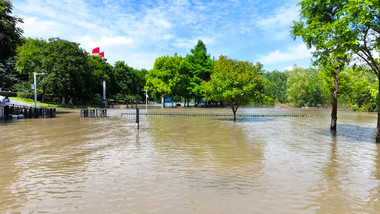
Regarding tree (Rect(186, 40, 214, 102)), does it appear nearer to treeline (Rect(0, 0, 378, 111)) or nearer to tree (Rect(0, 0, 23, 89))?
treeline (Rect(0, 0, 378, 111))

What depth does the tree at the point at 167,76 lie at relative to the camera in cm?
Answer: 6988

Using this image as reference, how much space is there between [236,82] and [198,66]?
4407 cm

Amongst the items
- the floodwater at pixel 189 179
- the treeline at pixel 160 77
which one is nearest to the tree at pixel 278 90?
the treeline at pixel 160 77

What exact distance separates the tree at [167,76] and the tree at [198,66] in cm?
268

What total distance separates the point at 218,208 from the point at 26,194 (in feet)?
16.8

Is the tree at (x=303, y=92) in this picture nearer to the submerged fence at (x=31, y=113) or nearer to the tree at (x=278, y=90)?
the tree at (x=278, y=90)

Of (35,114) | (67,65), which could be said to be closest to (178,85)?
(67,65)

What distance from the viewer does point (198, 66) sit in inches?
2820

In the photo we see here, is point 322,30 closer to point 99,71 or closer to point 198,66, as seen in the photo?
point 198,66

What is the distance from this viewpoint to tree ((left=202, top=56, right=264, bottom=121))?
28797mm

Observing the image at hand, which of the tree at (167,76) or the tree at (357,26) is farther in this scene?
the tree at (167,76)

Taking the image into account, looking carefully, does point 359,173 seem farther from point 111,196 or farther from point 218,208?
point 111,196

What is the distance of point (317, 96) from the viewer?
257 ft

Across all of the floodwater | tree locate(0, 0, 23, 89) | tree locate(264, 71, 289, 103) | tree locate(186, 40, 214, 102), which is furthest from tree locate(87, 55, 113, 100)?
the floodwater
